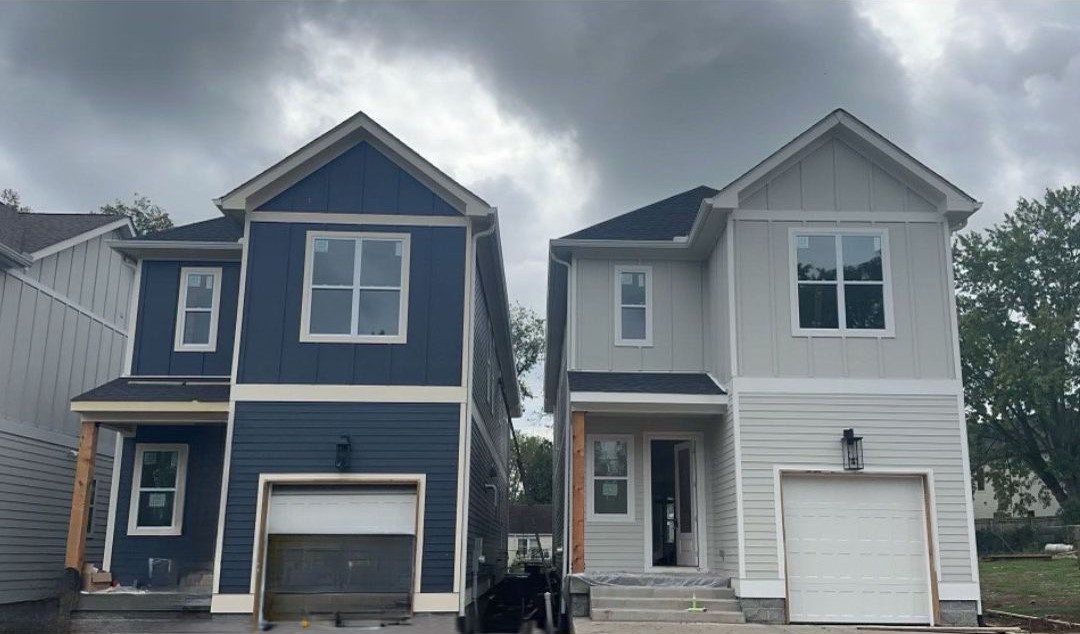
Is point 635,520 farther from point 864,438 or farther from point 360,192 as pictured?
point 360,192

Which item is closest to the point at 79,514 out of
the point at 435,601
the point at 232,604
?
the point at 232,604

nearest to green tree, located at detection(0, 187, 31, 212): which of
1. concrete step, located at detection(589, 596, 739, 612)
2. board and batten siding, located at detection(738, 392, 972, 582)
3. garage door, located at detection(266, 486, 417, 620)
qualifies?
garage door, located at detection(266, 486, 417, 620)

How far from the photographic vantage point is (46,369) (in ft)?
51.0

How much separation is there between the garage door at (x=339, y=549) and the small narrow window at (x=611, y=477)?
2909 mm

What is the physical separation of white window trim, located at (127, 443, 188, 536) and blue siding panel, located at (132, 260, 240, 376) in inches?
45.3

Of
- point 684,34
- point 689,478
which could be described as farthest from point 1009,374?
point 689,478

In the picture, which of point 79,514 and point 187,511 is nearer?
point 79,514

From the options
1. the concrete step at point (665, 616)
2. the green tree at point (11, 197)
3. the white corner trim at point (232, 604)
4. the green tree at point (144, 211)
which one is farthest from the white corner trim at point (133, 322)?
the green tree at point (11, 197)

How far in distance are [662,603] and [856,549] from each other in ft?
8.53

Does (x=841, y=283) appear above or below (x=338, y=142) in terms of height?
below

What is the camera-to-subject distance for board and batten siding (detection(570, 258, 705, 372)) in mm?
13508

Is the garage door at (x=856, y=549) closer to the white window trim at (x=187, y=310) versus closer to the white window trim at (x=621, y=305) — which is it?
the white window trim at (x=621, y=305)

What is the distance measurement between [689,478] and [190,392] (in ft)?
24.6

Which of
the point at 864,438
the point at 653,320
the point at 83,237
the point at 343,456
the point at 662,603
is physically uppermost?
the point at 83,237
